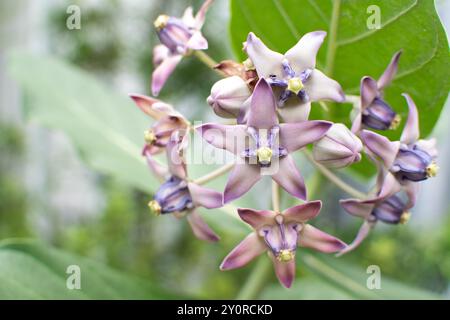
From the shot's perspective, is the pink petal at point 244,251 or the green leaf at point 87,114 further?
the green leaf at point 87,114

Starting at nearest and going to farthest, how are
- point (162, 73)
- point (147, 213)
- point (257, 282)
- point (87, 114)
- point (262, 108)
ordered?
point (262, 108) → point (162, 73) → point (257, 282) → point (87, 114) → point (147, 213)

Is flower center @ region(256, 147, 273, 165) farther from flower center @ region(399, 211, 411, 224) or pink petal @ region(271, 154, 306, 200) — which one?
flower center @ region(399, 211, 411, 224)

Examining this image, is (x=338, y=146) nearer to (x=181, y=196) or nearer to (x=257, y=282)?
(x=181, y=196)

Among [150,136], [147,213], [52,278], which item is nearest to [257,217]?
[150,136]

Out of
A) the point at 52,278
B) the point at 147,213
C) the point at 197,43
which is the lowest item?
the point at 147,213

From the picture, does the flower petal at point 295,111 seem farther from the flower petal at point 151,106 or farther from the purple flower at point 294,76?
the flower petal at point 151,106

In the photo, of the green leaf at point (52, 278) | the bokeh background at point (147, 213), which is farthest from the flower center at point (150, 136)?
the bokeh background at point (147, 213)
